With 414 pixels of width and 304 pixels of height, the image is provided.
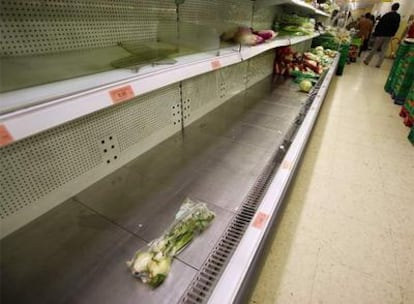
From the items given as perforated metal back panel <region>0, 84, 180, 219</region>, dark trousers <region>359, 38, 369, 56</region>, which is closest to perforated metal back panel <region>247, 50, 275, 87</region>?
perforated metal back panel <region>0, 84, 180, 219</region>

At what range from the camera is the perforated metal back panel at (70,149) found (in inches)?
33.4

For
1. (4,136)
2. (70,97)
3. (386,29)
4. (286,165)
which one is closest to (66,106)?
(70,97)

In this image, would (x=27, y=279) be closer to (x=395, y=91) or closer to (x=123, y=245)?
(x=123, y=245)

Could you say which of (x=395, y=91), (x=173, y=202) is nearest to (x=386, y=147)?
(x=395, y=91)

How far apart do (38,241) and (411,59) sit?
482cm

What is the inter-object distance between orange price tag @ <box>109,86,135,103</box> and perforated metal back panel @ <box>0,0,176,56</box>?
424 mm

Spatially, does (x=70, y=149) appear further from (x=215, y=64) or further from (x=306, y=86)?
(x=306, y=86)

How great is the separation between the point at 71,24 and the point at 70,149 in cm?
51

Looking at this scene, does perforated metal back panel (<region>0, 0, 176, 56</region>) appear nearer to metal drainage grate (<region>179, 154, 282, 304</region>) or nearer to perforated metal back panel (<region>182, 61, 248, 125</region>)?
perforated metal back panel (<region>182, 61, 248, 125</region>)

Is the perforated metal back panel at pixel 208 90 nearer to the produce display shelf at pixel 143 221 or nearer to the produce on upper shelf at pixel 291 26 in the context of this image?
the produce display shelf at pixel 143 221

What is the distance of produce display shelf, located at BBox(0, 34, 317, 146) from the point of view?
45 cm

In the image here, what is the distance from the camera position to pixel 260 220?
96 cm

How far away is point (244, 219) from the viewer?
1028 millimetres

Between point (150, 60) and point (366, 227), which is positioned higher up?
point (150, 60)
